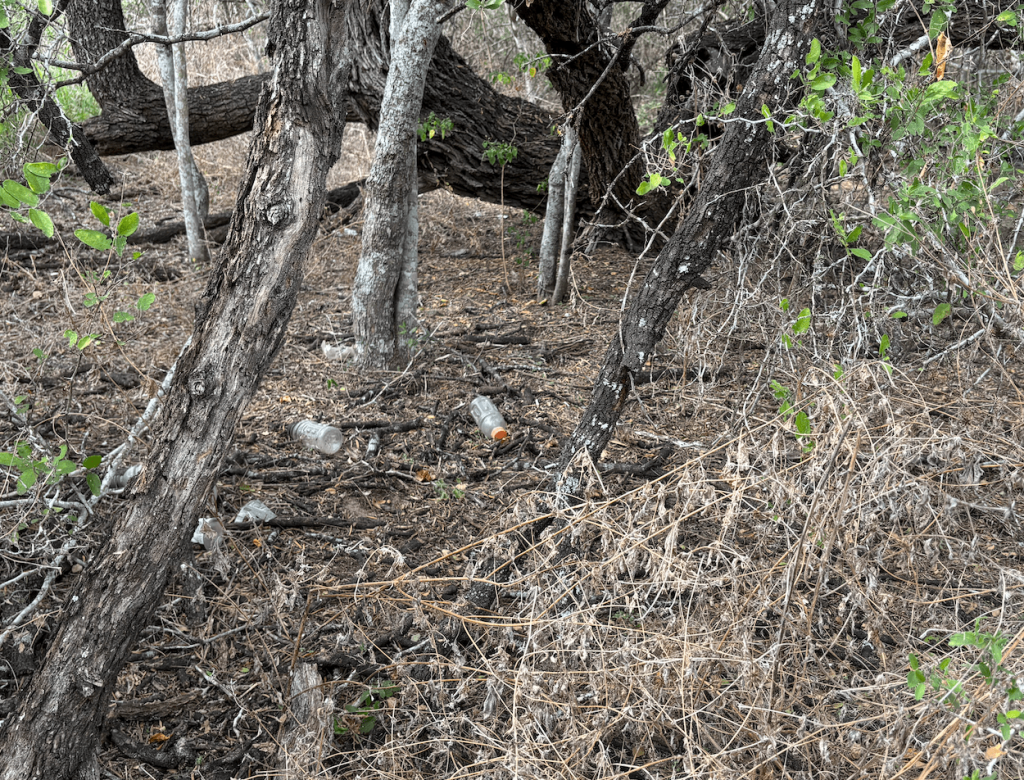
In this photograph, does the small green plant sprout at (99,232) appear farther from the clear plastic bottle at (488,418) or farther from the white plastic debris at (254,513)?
the clear plastic bottle at (488,418)

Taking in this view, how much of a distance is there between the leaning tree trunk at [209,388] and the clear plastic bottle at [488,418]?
189 cm

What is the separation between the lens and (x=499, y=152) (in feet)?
18.1

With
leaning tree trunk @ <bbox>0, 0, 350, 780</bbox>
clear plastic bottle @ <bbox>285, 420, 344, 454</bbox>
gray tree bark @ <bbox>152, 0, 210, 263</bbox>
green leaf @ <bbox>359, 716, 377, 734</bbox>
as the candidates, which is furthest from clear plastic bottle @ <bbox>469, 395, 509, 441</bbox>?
gray tree bark @ <bbox>152, 0, 210, 263</bbox>

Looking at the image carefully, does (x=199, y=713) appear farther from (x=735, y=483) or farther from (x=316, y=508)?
(x=735, y=483)

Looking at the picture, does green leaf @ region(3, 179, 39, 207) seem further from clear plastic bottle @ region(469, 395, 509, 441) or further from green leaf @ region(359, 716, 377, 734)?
clear plastic bottle @ region(469, 395, 509, 441)

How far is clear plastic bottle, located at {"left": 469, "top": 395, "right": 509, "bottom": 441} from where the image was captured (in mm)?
3907

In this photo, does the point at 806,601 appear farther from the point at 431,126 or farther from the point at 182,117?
the point at 182,117

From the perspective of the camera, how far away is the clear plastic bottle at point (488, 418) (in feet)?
12.8

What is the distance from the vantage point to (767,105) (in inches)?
98.9

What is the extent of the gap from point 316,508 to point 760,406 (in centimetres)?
217

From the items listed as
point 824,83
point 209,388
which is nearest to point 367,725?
point 209,388

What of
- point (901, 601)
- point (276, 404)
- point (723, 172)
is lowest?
point (276, 404)

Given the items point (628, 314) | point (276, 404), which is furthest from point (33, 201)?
point (276, 404)

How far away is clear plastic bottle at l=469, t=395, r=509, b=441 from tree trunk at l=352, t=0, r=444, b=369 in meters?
0.75
